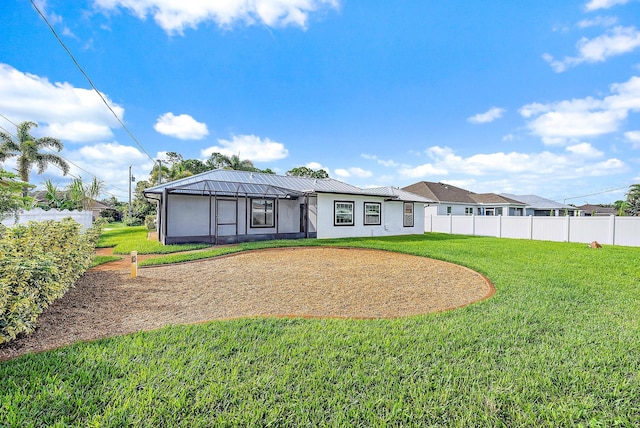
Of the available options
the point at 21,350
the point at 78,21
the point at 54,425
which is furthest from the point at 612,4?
the point at 78,21

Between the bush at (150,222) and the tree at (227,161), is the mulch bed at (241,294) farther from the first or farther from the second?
the tree at (227,161)

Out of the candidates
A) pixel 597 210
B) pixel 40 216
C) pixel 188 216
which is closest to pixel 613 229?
pixel 188 216

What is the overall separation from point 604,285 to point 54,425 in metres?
8.81

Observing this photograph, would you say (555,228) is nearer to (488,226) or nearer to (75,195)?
(488,226)

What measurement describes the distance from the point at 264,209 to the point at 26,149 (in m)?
20.9

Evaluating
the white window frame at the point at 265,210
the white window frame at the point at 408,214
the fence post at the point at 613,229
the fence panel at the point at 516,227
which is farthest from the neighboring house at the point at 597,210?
the white window frame at the point at 265,210

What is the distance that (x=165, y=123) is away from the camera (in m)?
17.8

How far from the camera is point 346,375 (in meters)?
2.54

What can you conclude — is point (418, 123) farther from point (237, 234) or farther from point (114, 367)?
point (114, 367)

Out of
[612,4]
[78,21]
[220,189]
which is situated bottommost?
[220,189]

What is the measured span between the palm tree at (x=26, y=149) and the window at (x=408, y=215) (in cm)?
2721

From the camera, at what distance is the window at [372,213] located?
54.3 feet

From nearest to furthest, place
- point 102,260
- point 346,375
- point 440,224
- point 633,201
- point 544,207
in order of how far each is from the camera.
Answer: point 346,375 < point 102,260 < point 440,224 < point 633,201 < point 544,207

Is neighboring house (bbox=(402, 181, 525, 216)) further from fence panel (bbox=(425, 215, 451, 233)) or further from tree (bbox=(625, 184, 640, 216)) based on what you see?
tree (bbox=(625, 184, 640, 216))
